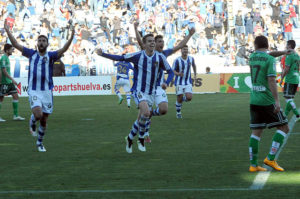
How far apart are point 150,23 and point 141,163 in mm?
27578

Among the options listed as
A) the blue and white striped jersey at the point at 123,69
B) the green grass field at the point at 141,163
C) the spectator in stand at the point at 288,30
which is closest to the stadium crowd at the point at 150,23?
the spectator in stand at the point at 288,30

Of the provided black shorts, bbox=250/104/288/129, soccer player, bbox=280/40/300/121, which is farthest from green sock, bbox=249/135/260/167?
soccer player, bbox=280/40/300/121

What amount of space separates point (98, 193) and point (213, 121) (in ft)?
32.9

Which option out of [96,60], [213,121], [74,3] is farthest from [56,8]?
[213,121]

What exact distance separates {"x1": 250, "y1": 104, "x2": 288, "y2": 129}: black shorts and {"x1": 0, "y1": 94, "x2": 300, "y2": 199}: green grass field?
2.24ft

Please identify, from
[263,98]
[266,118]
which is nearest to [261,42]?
[263,98]

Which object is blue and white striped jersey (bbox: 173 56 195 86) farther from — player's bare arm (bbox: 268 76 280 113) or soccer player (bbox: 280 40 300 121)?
player's bare arm (bbox: 268 76 280 113)

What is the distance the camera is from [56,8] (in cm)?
3966

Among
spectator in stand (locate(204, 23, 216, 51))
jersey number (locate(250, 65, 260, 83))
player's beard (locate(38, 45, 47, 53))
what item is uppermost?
spectator in stand (locate(204, 23, 216, 51))

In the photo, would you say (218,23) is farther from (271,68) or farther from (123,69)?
(271,68)

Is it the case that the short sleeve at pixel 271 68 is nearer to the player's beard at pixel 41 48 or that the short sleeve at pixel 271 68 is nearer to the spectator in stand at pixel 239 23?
the player's beard at pixel 41 48

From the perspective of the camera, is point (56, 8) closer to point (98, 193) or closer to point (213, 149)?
point (213, 149)

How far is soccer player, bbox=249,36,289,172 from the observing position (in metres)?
8.12

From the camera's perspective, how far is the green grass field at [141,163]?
7121mm
